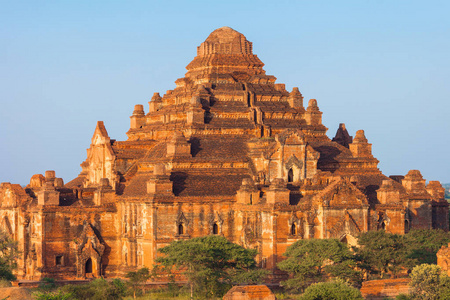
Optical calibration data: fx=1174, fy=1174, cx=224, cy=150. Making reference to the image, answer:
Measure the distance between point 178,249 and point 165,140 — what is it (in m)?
15.7

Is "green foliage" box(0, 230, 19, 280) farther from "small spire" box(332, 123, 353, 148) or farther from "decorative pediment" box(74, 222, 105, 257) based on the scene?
"small spire" box(332, 123, 353, 148)

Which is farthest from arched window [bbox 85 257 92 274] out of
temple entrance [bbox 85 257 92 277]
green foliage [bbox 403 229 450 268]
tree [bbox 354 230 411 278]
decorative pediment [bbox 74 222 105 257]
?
green foliage [bbox 403 229 450 268]

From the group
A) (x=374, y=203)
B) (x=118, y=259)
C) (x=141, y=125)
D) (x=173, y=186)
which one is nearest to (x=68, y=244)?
(x=118, y=259)

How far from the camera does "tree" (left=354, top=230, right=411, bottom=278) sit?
73.8 meters

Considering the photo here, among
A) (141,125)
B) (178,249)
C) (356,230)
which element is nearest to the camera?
(178,249)

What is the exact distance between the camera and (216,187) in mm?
78688

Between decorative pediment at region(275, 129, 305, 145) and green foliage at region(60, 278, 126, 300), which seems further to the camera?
decorative pediment at region(275, 129, 305, 145)

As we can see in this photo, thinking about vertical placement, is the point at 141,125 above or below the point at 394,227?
above

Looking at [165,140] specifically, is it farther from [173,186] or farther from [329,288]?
[329,288]

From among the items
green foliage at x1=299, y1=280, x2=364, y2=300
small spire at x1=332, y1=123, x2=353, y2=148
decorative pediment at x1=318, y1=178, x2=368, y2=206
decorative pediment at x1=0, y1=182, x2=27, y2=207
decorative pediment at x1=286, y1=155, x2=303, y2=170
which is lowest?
green foliage at x1=299, y1=280, x2=364, y2=300

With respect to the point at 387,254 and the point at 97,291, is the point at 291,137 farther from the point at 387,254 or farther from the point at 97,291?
the point at 97,291

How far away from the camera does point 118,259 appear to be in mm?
81000

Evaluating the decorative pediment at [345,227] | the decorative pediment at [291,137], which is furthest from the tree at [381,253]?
the decorative pediment at [291,137]

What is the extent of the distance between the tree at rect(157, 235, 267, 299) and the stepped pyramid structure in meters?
4.35
